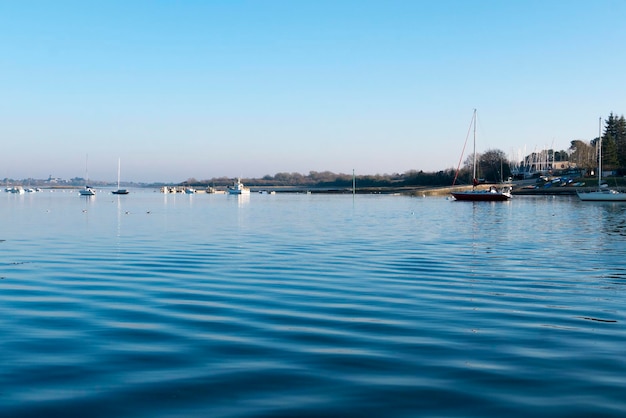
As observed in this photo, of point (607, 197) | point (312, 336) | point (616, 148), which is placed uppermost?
point (616, 148)

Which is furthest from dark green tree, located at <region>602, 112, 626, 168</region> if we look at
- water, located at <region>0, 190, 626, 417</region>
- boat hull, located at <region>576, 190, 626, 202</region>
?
water, located at <region>0, 190, 626, 417</region>

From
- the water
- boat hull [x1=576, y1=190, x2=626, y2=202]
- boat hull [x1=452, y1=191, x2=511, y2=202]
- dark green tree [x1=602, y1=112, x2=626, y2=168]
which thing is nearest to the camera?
the water

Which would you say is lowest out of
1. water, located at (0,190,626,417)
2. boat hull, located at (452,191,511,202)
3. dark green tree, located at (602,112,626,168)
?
water, located at (0,190,626,417)

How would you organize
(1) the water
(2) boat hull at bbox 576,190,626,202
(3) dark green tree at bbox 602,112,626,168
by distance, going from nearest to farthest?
1. (1) the water
2. (2) boat hull at bbox 576,190,626,202
3. (3) dark green tree at bbox 602,112,626,168

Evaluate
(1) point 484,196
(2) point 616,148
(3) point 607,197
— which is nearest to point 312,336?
(3) point 607,197

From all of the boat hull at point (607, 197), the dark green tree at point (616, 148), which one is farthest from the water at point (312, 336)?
the dark green tree at point (616, 148)

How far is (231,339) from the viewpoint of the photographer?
1089 centimetres

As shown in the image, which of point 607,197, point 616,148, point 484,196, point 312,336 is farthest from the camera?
point 616,148

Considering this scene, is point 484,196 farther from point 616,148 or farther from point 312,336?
point 312,336

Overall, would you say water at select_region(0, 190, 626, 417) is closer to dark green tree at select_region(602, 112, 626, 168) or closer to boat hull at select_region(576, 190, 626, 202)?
boat hull at select_region(576, 190, 626, 202)

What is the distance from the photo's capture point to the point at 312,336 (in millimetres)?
11172

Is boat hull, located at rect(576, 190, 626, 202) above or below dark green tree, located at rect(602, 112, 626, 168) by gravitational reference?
below

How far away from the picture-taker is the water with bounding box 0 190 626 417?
7676 millimetres

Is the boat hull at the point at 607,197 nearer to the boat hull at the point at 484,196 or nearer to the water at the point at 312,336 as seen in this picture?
the boat hull at the point at 484,196
